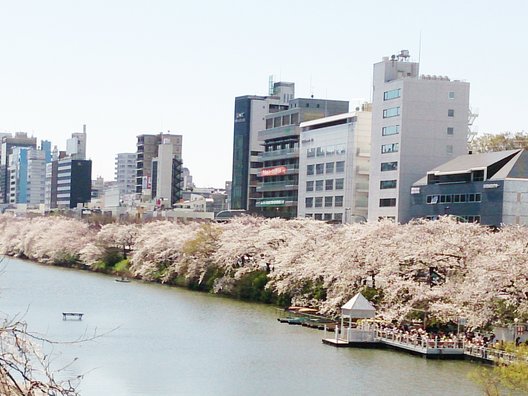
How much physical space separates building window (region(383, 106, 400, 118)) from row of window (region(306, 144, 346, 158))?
6706mm

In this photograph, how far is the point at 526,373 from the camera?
19.2 meters

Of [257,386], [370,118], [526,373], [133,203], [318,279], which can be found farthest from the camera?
[133,203]

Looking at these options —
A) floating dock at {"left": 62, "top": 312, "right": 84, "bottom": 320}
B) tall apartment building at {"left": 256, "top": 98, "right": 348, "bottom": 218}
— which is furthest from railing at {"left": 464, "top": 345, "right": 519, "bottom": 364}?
tall apartment building at {"left": 256, "top": 98, "right": 348, "bottom": 218}

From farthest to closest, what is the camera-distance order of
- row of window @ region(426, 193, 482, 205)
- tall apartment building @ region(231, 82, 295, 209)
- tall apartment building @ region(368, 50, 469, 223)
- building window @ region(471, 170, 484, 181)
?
tall apartment building @ region(231, 82, 295, 209)
tall apartment building @ region(368, 50, 469, 223)
building window @ region(471, 170, 484, 181)
row of window @ region(426, 193, 482, 205)

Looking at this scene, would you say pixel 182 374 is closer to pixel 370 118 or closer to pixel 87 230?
pixel 370 118

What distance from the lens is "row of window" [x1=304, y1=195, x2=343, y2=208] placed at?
73.0 meters

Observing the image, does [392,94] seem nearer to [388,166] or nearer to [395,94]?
[395,94]

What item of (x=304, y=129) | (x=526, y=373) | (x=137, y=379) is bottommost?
(x=137, y=379)

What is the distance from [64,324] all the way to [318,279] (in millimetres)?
13144

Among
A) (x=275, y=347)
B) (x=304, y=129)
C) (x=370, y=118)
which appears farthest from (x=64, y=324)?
(x=304, y=129)

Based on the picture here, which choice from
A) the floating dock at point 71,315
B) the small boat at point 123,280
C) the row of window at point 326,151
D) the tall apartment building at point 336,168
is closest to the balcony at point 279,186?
the tall apartment building at point 336,168

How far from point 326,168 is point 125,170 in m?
127

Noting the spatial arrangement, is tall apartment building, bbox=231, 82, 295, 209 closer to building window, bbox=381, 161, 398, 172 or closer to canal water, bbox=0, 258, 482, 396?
building window, bbox=381, 161, 398, 172

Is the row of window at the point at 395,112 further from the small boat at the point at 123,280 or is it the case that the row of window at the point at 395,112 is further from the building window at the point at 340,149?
the small boat at the point at 123,280
